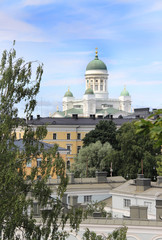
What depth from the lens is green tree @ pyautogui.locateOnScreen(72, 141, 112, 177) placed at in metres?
74.4

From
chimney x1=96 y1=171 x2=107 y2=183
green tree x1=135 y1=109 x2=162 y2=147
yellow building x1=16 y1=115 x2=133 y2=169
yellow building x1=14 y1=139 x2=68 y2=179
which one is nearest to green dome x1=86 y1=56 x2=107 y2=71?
yellow building x1=16 y1=115 x2=133 y2=169

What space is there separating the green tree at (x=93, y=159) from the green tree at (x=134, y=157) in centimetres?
227

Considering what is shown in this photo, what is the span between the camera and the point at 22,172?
2123 centimetres

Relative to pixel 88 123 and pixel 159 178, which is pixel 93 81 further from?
pixel 159 178

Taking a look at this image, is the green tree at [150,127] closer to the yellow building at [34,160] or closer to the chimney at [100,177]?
the yellow building at [34,160]

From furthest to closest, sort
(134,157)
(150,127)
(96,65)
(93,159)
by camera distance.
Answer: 1. (96,65)
2. (93,159)
3. (134,157)
4. (150,127)

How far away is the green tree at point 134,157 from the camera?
223 feet

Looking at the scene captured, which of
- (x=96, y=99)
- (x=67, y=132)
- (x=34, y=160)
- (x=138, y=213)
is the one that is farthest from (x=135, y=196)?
(x=96, y=99)

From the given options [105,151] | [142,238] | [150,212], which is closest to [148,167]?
[105,151]

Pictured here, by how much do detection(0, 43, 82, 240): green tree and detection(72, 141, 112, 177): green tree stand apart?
50568 mm

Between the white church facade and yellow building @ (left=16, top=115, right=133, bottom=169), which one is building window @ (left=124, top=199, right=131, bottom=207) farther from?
the white church facade

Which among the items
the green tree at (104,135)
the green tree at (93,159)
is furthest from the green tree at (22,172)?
the green tree at (104,135)

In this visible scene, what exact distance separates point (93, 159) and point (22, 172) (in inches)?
2264

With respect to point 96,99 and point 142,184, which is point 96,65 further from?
point 142,184
